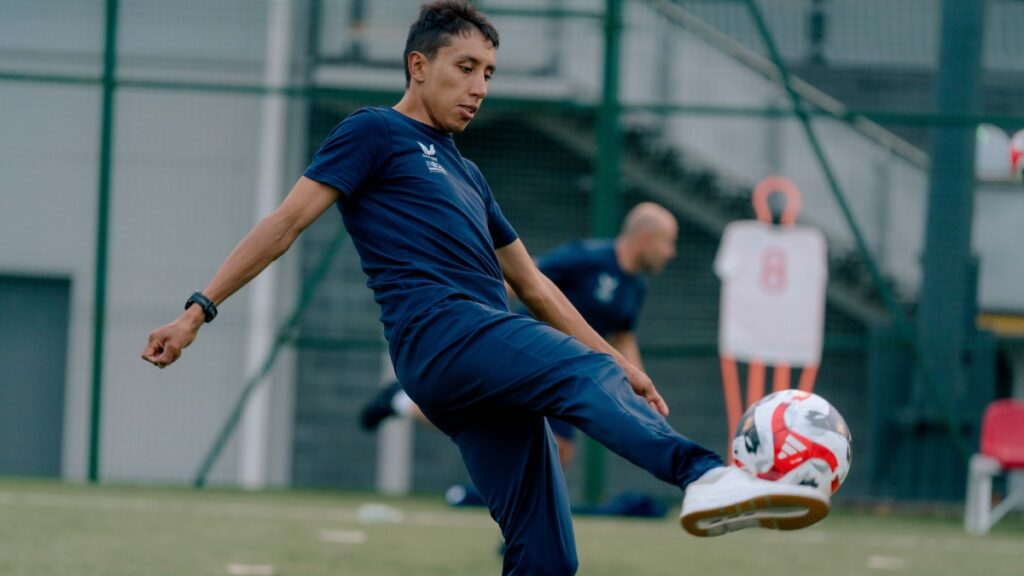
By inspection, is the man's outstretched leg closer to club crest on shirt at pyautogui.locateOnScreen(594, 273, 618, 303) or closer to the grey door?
club crest on shirt at pyautogui.locateOnScreen(594, 273, 618, 303)

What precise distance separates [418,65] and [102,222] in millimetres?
7748

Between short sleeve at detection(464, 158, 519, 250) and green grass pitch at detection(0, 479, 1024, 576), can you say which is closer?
short sleeve at detection(464, 158, 519, 250)

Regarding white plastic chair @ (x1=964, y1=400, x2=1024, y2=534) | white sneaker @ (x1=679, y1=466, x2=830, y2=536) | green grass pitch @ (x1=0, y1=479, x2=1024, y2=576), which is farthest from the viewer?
white plastic chair @ (x1=964, y1=400, x2=1024, y2=534)

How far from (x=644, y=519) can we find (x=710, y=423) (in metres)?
3.23

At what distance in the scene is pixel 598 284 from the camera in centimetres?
875

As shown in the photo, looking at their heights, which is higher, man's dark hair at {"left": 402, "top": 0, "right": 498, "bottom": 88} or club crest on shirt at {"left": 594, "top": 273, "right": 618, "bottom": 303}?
man's dark hair at {"left": 402, "top": 0, "right": 498, "bottom": 88}

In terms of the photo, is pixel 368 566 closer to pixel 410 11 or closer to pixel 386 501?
pixel 386 501

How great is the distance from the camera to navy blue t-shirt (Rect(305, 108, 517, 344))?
4.53 meters

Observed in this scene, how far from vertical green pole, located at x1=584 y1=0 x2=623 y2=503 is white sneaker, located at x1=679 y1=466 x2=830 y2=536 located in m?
7.79

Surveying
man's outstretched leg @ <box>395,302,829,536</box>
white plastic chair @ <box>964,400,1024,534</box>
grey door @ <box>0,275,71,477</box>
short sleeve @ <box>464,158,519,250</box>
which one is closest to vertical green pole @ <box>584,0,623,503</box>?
white plastic chair @ <box>964,400,1024,534</box>

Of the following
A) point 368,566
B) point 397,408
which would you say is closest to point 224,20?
point 397,408

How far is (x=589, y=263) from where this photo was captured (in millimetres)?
8812

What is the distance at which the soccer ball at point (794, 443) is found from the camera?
4.18m

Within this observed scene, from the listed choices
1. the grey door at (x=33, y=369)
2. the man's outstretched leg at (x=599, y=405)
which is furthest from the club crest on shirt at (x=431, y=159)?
the grey door at (x=33, y=369)
